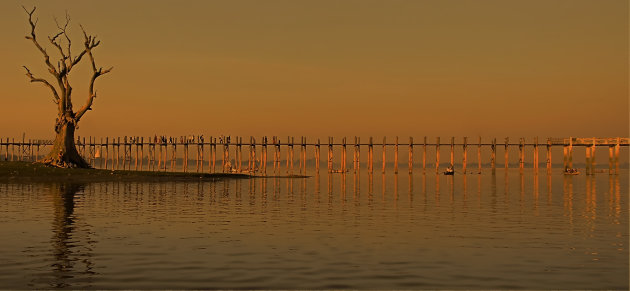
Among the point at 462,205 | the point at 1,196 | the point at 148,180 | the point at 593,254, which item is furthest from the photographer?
the point at 148,180

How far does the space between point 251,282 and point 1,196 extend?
3170 centimetres

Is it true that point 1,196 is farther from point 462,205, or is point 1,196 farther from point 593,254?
Result: point 593,254

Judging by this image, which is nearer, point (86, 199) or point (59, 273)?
point (59, 273)

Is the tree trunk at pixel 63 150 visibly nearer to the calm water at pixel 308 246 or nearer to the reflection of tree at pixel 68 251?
the calm water at pixel 308 246

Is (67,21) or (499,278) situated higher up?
(67,21)

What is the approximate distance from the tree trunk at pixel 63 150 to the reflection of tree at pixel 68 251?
40.0 meters

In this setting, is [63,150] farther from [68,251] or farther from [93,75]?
[68,251]

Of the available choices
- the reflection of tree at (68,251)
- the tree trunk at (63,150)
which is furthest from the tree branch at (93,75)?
the reflection of tree at (68,251)

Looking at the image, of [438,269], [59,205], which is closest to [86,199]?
[59,205]

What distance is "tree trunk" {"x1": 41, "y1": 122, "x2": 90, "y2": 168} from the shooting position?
6970 cm

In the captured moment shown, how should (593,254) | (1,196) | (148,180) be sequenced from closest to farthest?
(593,254) → (1,196) → (148,180)

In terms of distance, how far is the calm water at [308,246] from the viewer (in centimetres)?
1571

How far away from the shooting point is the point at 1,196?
139 feet

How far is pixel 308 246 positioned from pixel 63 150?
54432 millimetres
